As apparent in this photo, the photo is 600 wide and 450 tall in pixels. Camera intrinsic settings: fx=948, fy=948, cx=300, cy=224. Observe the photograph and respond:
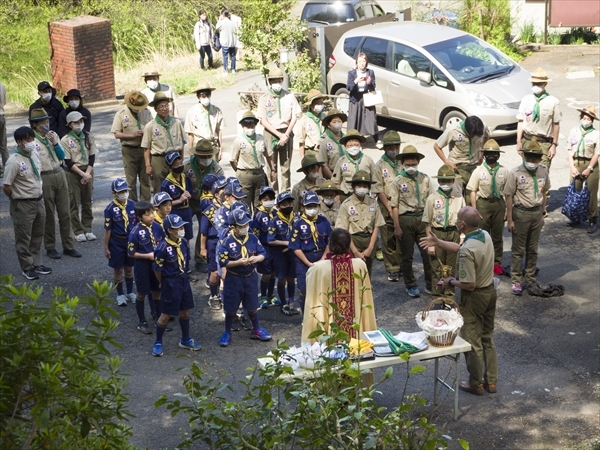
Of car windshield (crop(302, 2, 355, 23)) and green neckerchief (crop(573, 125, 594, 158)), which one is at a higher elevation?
car windshield (crop(302, 2, 355, 23))

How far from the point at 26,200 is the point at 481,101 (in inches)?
354

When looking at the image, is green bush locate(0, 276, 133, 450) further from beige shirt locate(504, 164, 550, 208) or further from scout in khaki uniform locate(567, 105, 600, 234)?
scout in khaki uniform locate(567, 105, 600, 234)

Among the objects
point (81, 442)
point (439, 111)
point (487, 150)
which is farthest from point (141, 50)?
point (81, 442)

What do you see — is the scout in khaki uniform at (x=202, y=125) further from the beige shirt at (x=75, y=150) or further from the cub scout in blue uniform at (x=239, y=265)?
the cub scout in blue uniform at (x=239, y=265)

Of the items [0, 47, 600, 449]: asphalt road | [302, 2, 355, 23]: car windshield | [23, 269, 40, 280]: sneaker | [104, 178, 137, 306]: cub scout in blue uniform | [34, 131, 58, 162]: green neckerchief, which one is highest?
[302, 2, 355, 23]: car windshield

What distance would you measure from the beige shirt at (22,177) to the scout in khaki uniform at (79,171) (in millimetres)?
991

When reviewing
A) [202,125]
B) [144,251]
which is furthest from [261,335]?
[202,125]

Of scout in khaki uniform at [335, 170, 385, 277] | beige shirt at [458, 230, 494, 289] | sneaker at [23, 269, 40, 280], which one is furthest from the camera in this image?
sneaker at [23, 269, 40, 280]

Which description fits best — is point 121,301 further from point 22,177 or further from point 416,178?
point 416,178

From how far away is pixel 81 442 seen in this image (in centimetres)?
543

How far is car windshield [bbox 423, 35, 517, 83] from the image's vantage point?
18312 millimetres

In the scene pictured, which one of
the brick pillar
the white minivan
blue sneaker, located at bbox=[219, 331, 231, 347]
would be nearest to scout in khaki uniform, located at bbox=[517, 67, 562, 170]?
the white minivan

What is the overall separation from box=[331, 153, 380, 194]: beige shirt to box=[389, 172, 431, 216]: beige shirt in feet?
2.20

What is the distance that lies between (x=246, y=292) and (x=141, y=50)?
17.2m
